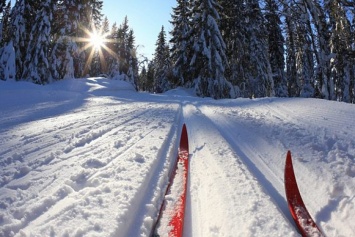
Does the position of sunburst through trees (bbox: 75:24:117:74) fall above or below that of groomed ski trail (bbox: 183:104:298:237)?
above

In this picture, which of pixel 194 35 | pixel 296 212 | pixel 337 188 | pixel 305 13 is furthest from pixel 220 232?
pixel 194 35

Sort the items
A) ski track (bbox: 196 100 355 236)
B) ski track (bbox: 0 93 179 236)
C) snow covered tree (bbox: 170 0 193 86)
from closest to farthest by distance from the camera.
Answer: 1. ski track (bbox: 0 93 179 236)
2. ski track (bbox: 196 100 355 236)
3. snow covered tree (bbox: 170 0 193 86)

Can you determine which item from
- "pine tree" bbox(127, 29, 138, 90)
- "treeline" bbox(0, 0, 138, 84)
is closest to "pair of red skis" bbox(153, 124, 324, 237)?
"treeline" bbox(0, 0, 138, 84)

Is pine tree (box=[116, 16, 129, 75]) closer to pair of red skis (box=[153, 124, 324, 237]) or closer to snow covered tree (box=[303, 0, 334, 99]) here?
snow covered tree (box=[303, 0, 334, 99])

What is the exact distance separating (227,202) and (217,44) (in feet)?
63.1

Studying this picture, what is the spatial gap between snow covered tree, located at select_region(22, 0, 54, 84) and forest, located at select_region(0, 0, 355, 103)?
Answer: 0.17ft

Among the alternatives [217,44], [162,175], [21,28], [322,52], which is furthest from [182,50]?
[162,175]

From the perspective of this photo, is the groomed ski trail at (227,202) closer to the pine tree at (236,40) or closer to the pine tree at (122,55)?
the pine tree at (236,40)

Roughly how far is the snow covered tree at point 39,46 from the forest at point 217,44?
0.05m

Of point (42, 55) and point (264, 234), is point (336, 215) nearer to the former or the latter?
point (264, 234)

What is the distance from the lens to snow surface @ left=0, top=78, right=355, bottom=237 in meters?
2.31

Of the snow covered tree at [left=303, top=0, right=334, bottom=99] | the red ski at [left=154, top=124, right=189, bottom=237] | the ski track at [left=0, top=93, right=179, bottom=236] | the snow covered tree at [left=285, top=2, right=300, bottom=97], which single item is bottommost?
the red ski at [left=154, top=124, right=189, bottom=237]

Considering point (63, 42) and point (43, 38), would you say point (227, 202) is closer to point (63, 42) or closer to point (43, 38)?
point (43, 38)

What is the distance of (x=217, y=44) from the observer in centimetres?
2084
